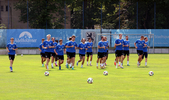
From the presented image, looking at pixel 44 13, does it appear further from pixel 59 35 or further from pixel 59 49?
pixel 59 49

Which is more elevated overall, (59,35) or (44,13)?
(44,13)

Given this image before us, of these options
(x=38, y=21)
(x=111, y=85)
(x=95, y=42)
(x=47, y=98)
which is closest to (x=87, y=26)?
(x=95, y=42)

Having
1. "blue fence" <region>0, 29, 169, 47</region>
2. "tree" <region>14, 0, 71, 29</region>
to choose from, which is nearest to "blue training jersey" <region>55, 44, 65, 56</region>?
"blue fence" <region>0, 29, 169, 47</region>

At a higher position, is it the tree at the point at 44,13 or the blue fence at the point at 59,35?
the tree at the point at 44,13

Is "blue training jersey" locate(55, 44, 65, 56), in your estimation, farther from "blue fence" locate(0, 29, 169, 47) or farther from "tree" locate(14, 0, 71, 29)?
"tree" locate(14, 0, 71, 29)

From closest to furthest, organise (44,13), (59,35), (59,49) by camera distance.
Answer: (59,49) → (59,35) → (44,13)

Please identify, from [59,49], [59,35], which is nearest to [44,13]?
[59,35]

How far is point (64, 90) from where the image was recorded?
10312 millimetres

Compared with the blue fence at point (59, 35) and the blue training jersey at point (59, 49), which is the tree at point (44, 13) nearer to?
the blue fence at point (59, 35)

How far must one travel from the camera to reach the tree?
39781 millimetres

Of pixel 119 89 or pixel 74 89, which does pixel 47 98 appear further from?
pixel 119 89

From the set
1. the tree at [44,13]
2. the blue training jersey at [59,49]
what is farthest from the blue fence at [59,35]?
the blue training jersey at [59,49]

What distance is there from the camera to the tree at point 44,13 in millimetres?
39781

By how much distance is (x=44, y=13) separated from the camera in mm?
41812
